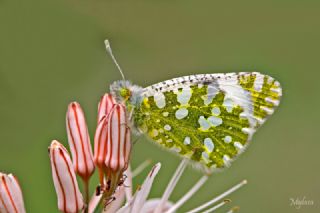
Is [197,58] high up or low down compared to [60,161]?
down

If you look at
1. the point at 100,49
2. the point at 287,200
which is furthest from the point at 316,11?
the point at 287,200

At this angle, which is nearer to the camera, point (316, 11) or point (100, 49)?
point (100, 49)

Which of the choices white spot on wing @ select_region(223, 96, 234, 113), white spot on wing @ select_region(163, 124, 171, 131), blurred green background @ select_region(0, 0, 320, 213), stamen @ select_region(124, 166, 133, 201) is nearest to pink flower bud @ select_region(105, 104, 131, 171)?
stamen @ select_region(124, 166, 133, 201)

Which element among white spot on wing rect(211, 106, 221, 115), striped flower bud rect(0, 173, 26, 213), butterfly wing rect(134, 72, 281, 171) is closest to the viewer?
striped flower bud rect(0, 173, 26, 213)

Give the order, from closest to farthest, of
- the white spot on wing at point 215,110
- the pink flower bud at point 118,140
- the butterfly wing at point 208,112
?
the pink flower bud at point 118,140 → the butterfly wing at point 208,112 → the white spot on wing at point 215,110

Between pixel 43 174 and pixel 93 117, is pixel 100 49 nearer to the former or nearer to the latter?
pixel 93 117

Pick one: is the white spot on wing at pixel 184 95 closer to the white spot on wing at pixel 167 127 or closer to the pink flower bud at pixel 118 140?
the white spot on wing at pixel 167 127

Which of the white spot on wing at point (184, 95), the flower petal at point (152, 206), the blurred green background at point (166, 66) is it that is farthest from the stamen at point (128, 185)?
the blurred green background at point (166, 66)

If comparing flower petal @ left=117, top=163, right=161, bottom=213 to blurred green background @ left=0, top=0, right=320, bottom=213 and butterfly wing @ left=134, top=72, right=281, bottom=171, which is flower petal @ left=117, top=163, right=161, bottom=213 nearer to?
butterfly wing @ left=134, top=72, right=281, bottom=171
